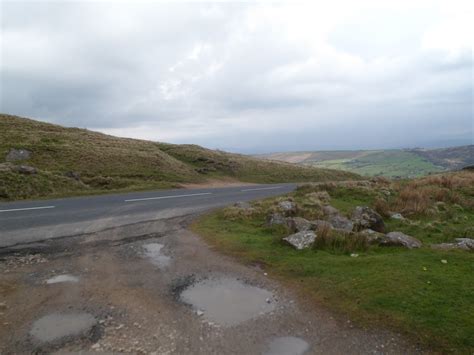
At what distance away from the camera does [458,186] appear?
2022 centimetres

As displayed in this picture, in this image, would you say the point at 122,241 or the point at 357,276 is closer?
the point at 357,276

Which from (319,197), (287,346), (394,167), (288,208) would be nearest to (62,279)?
(287,346)

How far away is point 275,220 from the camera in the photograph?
12023 mm

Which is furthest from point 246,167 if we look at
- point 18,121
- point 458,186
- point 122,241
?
point 122,241

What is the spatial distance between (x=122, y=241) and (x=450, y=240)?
31.8 ft

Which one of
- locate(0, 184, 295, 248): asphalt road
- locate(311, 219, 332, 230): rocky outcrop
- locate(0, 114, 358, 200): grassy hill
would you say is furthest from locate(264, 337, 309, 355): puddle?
locate(0, 114, 358, 200): grassy hill

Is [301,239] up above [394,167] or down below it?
above

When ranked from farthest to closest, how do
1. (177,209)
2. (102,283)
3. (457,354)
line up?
(177,209) → (102,283) → (457,354)

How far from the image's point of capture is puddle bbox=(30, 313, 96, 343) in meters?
5.38

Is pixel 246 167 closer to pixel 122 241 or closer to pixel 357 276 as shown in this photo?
pixel 122 241

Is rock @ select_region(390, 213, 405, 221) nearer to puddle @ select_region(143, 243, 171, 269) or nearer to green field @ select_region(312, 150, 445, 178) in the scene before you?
puddle @ select_region(143, 243, 171, 269)

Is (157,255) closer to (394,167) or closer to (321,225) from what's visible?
(321,225)

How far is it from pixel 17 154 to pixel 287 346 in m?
32.8

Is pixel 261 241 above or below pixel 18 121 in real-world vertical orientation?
below
